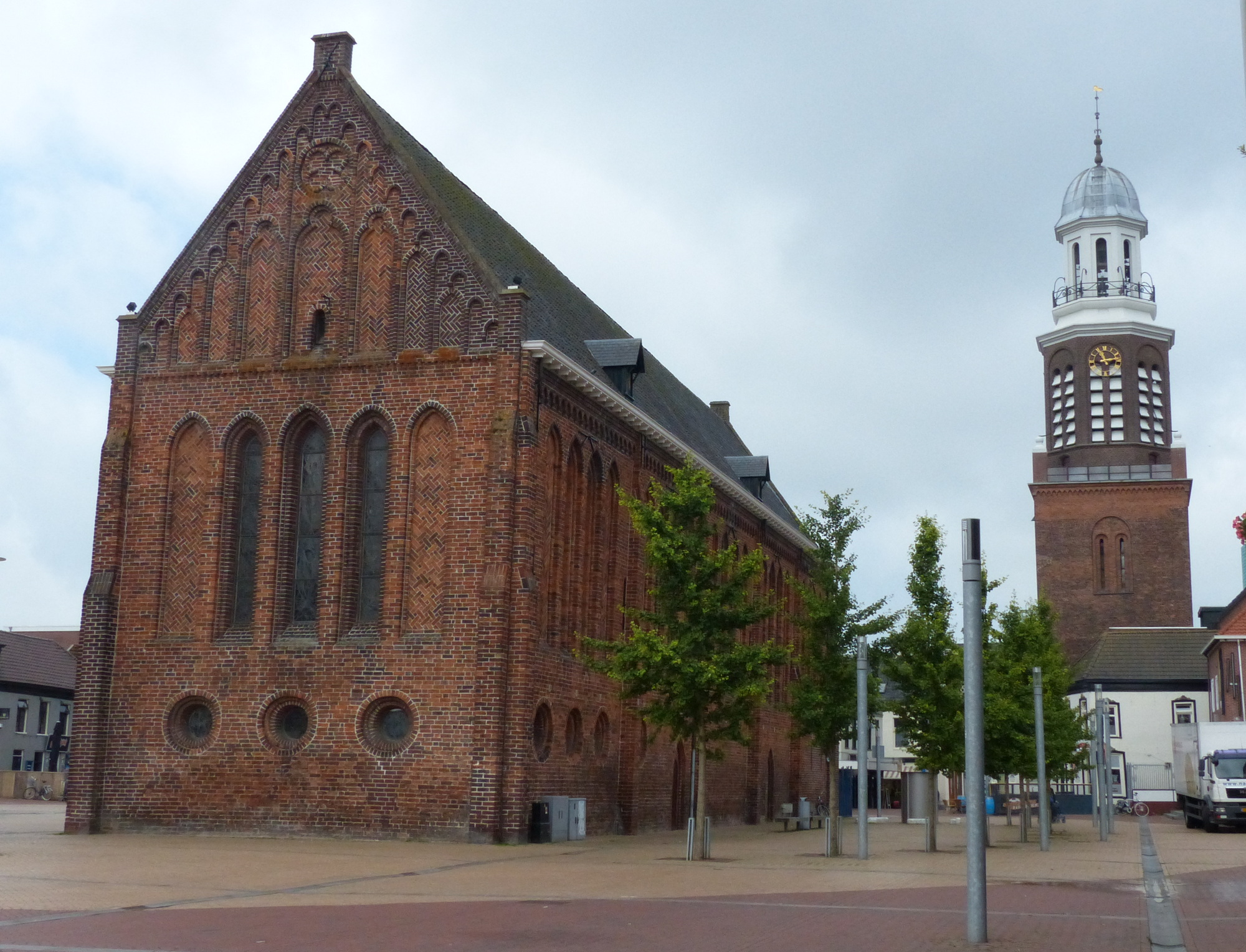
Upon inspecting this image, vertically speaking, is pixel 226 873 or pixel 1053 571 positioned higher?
pixel 1053 571

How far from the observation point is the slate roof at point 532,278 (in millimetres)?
33719

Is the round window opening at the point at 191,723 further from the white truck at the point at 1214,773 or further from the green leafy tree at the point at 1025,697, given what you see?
the white truck at the point at 1214,773

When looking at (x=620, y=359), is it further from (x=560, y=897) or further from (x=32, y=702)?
(x=32, y=702)

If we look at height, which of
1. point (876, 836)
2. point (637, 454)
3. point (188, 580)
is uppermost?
point (637, 454)

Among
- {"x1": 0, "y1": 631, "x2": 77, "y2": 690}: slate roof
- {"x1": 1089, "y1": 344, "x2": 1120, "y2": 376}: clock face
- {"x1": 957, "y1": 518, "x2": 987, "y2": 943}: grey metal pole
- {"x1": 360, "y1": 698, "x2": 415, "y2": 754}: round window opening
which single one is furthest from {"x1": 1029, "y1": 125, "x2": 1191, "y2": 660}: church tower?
{"x1": 957, "y1": 518, "x2": 987, "y2": 943}: grey metal pole

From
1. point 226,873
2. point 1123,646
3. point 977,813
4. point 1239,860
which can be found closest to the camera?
point 977,813

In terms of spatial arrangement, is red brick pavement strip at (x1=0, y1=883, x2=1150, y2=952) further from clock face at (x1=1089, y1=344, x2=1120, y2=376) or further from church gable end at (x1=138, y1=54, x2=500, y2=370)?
clock face at (x1=1089, y1=344, x2=1120, y2=376)

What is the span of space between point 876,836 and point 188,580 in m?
20.2

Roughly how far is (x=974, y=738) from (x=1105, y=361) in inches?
2813

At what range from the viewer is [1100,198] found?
284 ft

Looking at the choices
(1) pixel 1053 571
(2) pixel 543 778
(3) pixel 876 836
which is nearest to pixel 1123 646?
(1) pixel 1053 571

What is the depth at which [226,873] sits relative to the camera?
69.0ft

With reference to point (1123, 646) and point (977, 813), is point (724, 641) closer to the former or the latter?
point (977, 813)

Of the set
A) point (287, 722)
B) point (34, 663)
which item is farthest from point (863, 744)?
point (34, 663)
